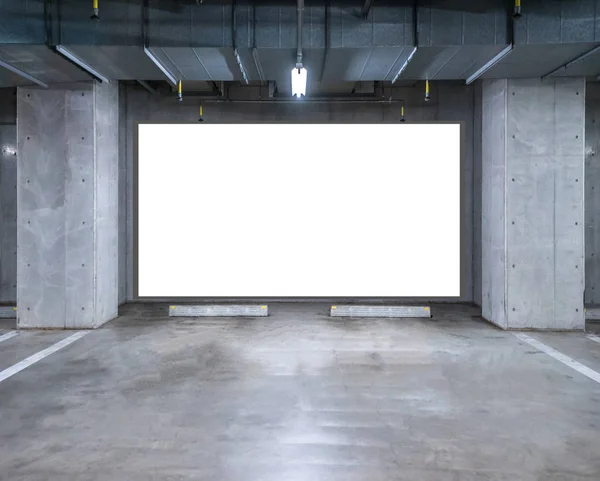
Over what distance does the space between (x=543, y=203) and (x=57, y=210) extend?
8990 mm

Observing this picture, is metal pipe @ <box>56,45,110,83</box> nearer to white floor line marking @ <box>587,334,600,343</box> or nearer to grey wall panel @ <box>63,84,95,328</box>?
grey wall panel @ <box>63,84,95,328</box>

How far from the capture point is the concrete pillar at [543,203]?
7879 mm

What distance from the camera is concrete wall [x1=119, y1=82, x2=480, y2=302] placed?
35.3 feet

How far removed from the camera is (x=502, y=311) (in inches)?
318

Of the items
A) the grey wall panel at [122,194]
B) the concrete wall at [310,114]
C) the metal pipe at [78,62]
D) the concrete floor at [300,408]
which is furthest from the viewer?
the concrete wall at [310,114]

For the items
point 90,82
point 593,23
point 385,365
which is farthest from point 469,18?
point 90,82

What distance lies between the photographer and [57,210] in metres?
8.02

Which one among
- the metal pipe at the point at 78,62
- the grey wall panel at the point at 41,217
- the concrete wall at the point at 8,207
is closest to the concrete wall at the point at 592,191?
the metal pipe at the point at 78,62

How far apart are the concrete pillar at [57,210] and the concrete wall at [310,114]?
106 inches

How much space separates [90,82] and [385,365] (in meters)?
7.14

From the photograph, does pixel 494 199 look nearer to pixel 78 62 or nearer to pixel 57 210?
pixel 78 62

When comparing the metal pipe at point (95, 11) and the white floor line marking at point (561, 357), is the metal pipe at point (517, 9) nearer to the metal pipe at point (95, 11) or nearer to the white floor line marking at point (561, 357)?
the white floor line marking at point (561, 357)

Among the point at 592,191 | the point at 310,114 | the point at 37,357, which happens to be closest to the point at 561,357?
the point at 592,191

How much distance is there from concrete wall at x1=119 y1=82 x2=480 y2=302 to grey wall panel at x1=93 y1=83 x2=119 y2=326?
1.87m
